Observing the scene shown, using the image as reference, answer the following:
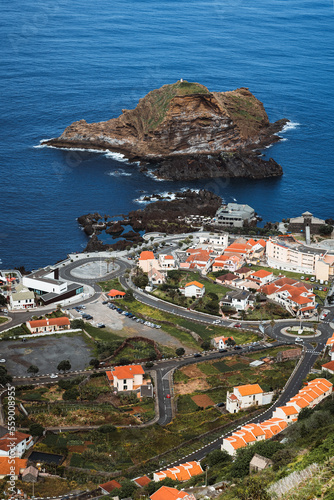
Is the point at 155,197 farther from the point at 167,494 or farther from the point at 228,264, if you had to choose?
the point at 167,494

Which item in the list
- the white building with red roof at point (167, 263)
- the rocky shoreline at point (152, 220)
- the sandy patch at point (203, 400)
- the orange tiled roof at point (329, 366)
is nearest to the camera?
the sandy patch at point (203, 400)

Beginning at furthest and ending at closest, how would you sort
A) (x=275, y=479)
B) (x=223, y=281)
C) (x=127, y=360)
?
(x=223, y=281), (x=127, y=360), (x=275, y=479)

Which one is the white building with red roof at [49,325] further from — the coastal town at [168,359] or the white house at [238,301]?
the white house at [238,301]

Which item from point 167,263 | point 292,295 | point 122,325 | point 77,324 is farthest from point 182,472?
point 167,263

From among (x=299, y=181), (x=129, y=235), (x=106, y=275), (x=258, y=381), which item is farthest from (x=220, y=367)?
(x=299, y=181)

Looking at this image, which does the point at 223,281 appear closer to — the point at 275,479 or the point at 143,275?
the point at 143,275

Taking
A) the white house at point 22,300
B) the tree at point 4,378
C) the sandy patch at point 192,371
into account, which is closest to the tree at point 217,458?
the sandy patch at point 192,371
